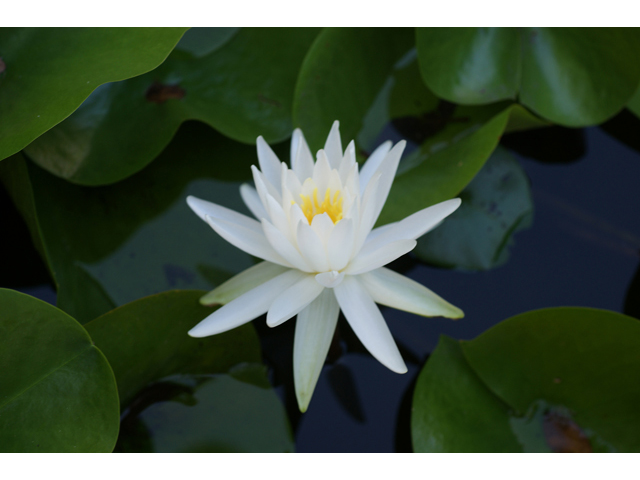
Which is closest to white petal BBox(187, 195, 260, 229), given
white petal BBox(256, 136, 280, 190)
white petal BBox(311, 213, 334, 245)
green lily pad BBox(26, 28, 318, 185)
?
white petal BBox(256, 136, 280, 190)

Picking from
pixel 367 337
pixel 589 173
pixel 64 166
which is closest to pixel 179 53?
pixel 64 166

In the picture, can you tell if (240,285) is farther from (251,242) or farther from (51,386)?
(51,386)

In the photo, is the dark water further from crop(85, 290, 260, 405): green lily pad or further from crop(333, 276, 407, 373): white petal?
crop(333, 276, 407, 373): white petal

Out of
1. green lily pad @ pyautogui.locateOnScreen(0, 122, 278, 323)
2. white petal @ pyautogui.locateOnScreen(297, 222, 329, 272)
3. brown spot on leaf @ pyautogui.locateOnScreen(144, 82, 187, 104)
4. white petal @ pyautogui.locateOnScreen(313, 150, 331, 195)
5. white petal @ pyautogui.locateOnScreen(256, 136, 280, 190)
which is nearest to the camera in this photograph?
white petal @ pyautogui.locateOnScreen(297, 222, 329, 272)

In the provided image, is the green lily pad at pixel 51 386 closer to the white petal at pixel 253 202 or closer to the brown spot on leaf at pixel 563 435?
the white petal at pixel 253 202

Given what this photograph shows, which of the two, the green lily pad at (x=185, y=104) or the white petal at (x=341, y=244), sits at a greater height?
the green lily pad at (x=185, y=104)

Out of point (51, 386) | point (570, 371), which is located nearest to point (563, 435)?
point (570, 371)

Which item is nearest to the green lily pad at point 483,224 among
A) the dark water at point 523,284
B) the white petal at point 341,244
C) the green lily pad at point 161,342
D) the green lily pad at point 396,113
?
the dark water at point 523,284
